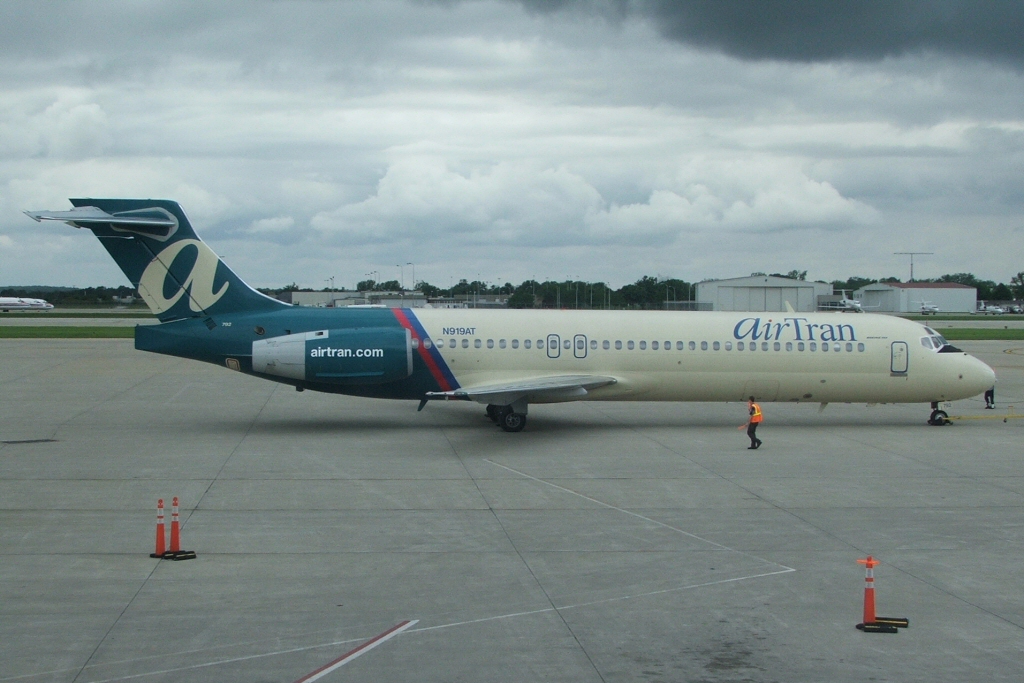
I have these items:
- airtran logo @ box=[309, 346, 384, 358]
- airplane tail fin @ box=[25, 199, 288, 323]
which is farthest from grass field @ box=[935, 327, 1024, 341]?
airplane tail fin @ box=[25, 199, 288, 323]

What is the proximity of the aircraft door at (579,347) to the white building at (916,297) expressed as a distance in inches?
4234

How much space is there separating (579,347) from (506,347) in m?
1.85

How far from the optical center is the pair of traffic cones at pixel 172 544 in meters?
12.0

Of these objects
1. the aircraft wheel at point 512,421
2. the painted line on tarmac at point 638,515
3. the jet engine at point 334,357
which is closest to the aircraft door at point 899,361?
the aircraft wheel at point 512,421

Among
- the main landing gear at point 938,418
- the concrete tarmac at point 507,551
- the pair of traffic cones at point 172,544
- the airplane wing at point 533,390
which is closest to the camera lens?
the concrete tarmac at point 507,551

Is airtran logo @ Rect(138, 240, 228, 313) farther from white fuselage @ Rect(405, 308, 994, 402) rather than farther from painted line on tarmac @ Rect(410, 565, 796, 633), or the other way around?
painted line on tarmac @ Rect(410, 565, 796, 633)

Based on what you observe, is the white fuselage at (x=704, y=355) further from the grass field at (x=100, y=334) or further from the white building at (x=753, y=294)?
the grass field at (x=100, y=334)

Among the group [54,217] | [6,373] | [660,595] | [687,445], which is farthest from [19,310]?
[660,595]

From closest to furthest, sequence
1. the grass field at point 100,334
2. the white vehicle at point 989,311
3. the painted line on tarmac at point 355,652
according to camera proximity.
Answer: the painted line on tarmac at point 355,652 → the grass field at point 100,334 → the white vehicle at point 989,311

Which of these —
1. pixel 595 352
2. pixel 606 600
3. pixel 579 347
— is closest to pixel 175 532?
pixel 606 600

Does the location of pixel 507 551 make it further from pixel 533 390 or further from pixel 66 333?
pixel 66 333

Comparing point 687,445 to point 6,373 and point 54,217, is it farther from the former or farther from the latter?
point 6,373

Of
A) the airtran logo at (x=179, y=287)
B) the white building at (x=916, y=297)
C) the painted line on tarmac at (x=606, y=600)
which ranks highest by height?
the white building at (x=916, y=297)

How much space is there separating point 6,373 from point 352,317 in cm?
1963
